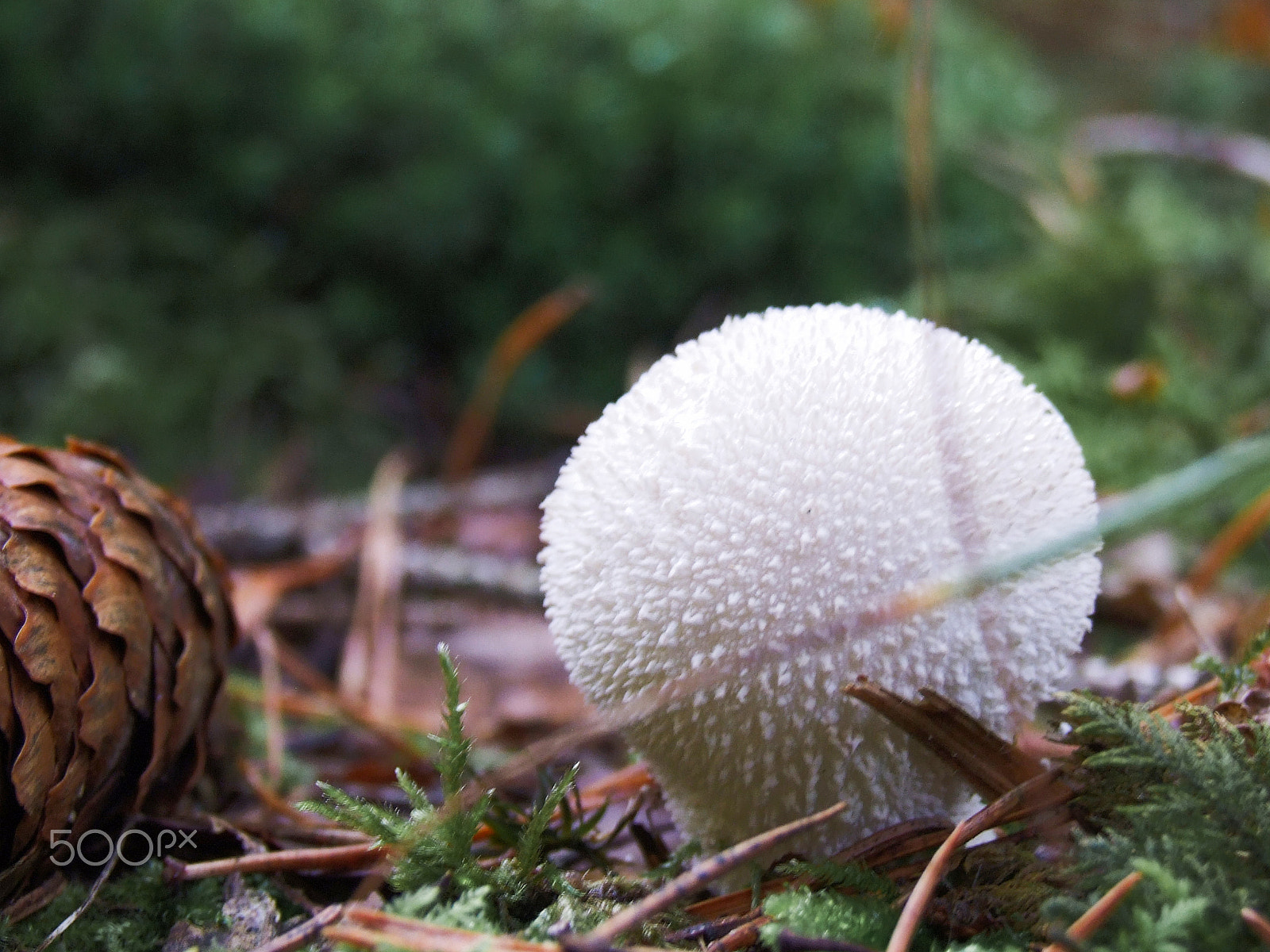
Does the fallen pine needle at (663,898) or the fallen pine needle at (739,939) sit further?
the fallen pine needle at (739,939)

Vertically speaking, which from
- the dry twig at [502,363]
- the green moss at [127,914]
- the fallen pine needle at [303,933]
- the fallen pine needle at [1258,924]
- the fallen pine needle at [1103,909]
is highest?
the dry twig at [502,363]

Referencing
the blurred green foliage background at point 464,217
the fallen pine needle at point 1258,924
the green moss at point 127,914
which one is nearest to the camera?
the fallen pine needle at point 1258,924

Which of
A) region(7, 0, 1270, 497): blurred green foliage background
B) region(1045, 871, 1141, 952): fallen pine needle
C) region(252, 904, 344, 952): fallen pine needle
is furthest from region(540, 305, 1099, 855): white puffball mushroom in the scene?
region(7, 0, 1270, 497): blurred green foliage background

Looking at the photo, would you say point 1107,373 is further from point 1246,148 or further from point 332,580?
point 332,580

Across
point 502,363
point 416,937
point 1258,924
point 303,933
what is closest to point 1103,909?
point 1258,924

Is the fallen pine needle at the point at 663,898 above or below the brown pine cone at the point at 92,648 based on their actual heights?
below

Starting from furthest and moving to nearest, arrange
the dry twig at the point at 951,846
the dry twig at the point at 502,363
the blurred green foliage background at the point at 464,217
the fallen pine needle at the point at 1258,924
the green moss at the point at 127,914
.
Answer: the dry twig at the point at 502,363 < the blurred green foliage background at the point at 464,217 < the green moss at the point at 127,914 < the dry twig at the point at 951,846 < the fallen pine needle at the point at 1258,924

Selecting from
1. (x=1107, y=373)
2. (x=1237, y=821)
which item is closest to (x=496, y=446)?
(x=1107, y=373)

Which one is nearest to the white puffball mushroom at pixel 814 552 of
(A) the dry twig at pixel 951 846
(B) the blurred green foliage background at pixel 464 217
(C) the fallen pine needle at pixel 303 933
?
(A) the dry twig at pixel 951 846

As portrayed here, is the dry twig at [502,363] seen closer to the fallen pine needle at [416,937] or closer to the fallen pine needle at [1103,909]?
the fallen pine needle at [416,937]
